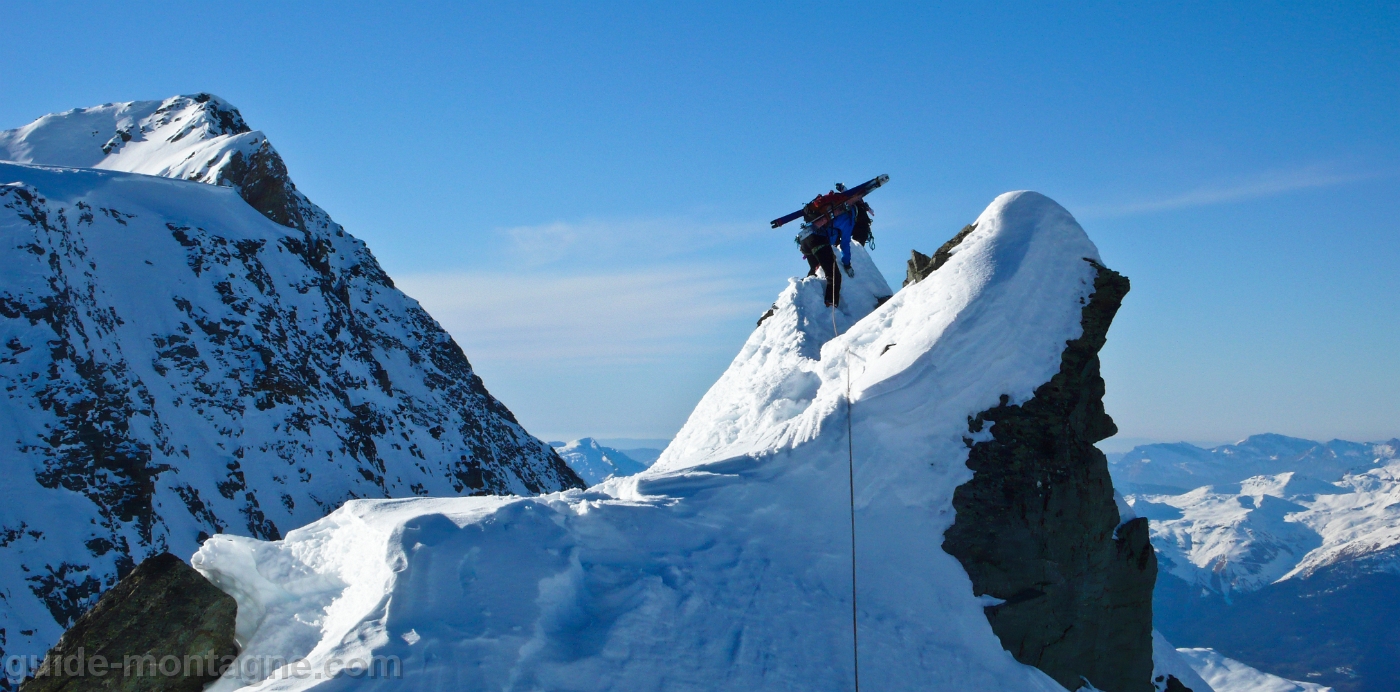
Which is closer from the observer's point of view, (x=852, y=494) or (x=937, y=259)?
(x=852, y=494)

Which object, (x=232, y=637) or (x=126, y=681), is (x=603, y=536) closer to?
(x=232, y=637)

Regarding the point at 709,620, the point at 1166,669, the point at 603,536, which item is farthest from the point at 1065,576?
the point at 603,536

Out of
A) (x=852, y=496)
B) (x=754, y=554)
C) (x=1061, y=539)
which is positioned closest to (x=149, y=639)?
(x=754, y=554)

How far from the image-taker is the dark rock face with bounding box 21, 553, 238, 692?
8.95 metres

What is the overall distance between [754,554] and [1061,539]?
16.9 ft

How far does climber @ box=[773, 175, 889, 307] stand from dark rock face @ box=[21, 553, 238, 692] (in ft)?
52.2

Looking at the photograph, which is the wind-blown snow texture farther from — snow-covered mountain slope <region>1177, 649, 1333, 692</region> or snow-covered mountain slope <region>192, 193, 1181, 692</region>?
snow-covered mountain slope <region>1177, 649, 1333, 692</region>

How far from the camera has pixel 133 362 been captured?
43906 millimetres

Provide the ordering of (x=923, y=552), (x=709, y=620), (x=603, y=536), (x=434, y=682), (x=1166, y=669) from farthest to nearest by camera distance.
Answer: (x=1166, y=669) < (x=923, y=552) < (x=603, y=536) < (x=709, y=620) < (x=434, y=682)

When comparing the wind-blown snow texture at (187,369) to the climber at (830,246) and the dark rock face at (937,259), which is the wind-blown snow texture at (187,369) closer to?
the climber at (830,246)

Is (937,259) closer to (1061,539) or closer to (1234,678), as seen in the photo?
(1061,539)

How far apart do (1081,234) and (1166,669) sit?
818 centimetres

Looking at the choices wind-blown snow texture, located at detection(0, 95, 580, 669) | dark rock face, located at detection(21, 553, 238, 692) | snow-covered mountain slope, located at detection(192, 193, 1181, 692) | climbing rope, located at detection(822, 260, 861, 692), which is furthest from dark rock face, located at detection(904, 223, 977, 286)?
wind-blown snow texture, located at detection(0, 95, 580, 669)

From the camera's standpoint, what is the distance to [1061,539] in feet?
45.4
